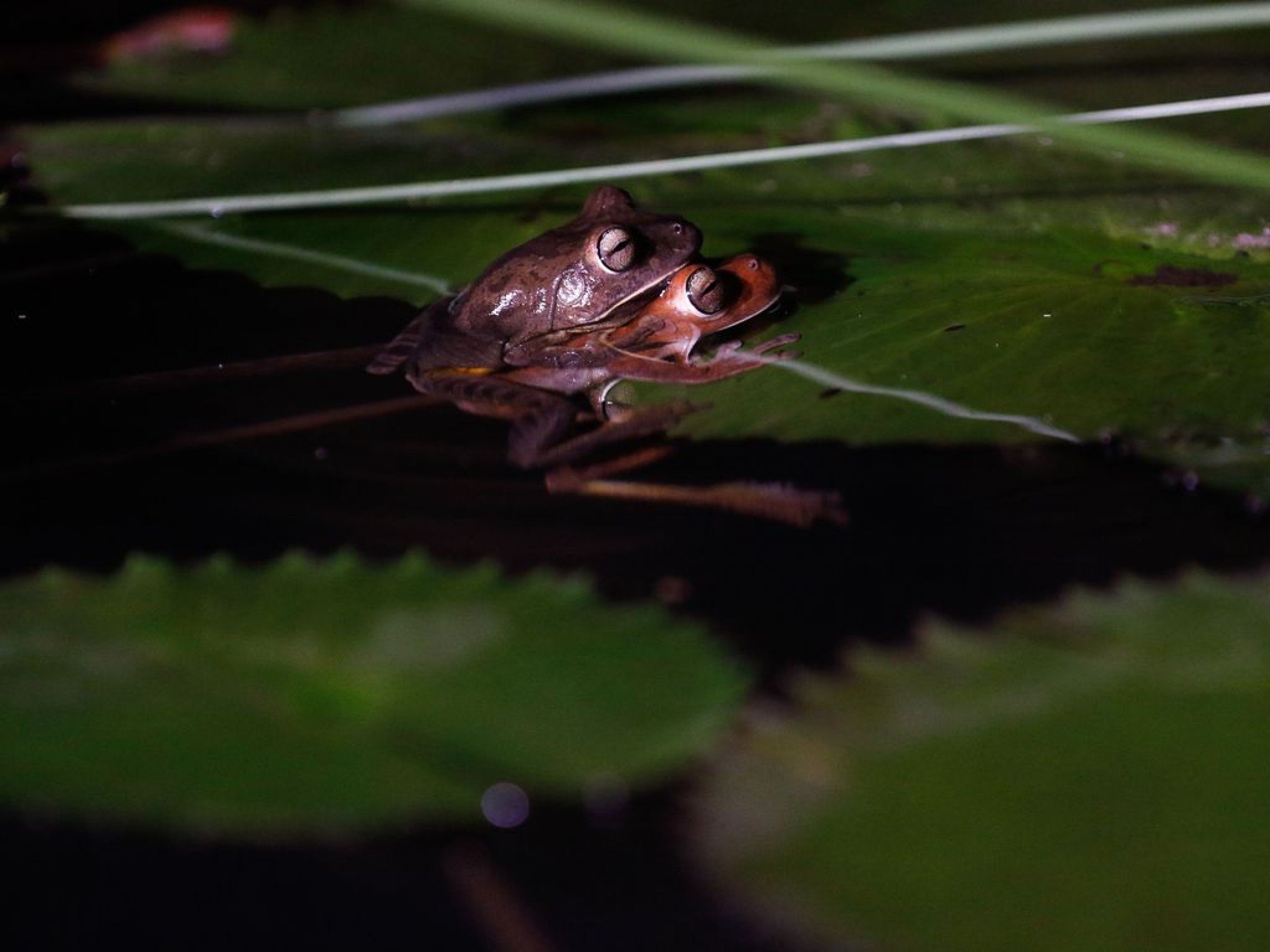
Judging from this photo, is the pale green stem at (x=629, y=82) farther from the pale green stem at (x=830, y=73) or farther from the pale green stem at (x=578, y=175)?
the pale green stem at (x=830, y=73)

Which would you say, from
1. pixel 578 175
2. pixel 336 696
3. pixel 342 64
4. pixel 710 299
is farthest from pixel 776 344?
pixel 342 64

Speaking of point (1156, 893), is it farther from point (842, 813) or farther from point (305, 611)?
point (305, 611)

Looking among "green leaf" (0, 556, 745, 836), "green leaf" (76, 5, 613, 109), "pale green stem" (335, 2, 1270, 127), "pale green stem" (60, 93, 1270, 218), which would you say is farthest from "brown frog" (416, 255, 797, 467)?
"green leaf" (76, 5, 613, 109)

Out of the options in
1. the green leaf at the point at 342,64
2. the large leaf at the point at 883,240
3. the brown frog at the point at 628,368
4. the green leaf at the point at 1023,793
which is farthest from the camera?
the green leaf at the point at 342,64

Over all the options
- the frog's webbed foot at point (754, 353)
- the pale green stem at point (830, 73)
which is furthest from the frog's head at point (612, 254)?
the pale green stem at point (830, 73)

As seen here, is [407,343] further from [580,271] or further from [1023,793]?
[1023,793]

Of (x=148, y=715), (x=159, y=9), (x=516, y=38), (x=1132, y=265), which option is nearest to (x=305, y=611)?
(x=148, y=715)
